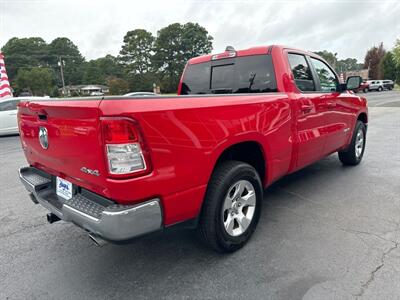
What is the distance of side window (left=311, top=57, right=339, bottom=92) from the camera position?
405cm

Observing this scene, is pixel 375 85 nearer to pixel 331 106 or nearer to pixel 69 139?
pixel 331 106

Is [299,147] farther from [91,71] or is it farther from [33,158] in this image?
[91,71]

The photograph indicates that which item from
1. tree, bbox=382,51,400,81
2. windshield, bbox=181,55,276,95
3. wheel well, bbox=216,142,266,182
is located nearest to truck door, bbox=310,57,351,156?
windshield, bbox=181,55,276,95

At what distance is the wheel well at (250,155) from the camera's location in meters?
2.79

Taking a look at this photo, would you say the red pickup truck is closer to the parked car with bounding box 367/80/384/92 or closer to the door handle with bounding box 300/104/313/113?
the door handle with bounding box 300/104/313/113

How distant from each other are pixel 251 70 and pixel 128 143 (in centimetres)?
217

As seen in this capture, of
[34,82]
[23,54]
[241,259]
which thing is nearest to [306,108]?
[241,259]

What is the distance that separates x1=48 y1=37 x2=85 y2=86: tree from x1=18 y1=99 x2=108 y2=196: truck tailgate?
304 feet

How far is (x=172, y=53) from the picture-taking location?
237ft

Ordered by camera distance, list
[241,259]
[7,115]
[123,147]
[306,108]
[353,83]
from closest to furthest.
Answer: [123,147] → [241,259] → [306,108] → [353,83] → [7,115]

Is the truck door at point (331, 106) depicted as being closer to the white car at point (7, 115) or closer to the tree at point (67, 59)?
the white car at point (7, 115)

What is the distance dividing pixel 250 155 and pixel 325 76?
2104mm

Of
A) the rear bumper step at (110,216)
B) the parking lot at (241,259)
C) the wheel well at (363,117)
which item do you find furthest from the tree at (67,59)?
the rear bumper step at (110,216)

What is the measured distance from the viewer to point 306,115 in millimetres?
3420
